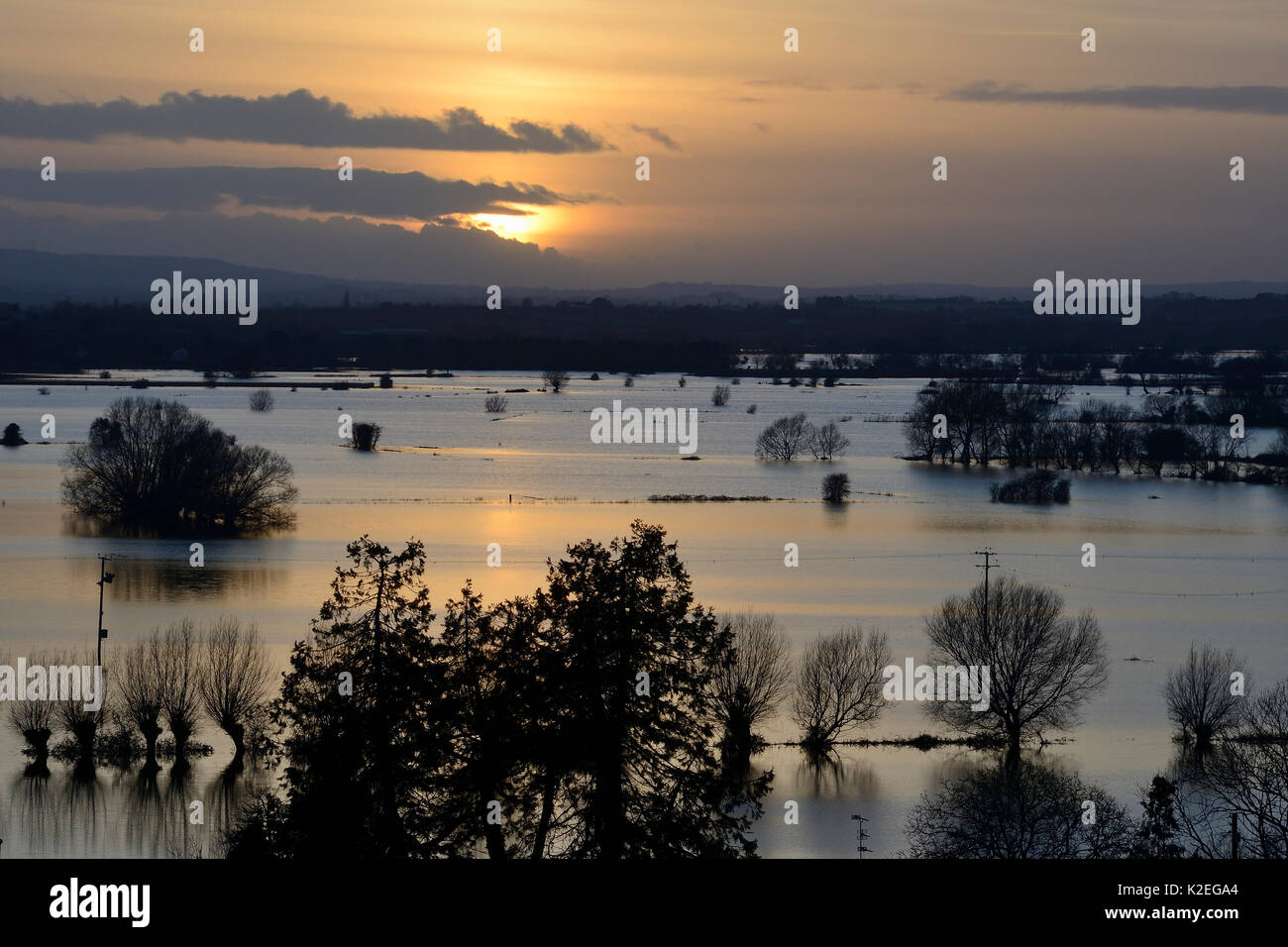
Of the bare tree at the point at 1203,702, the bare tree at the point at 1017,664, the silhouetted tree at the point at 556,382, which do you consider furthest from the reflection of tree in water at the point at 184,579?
the silhouetted tree at the point at 556,382

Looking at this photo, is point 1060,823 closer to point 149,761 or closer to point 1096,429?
point 149,761

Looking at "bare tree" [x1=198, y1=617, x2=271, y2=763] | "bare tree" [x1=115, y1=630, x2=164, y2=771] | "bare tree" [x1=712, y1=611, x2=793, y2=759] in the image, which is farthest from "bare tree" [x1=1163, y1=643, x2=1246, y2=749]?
"bare tree" [x1=115, y1=630, x2=164, y2=771]

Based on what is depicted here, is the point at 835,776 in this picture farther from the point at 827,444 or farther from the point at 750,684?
the point at 827,444

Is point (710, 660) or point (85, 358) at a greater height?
point (85, 358)

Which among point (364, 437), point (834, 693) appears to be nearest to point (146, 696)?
point (834, 693)

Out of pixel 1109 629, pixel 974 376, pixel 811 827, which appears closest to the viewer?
pixel 811 827

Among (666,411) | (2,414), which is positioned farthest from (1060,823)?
(2,414)

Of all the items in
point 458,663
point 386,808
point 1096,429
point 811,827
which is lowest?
point 811,827
